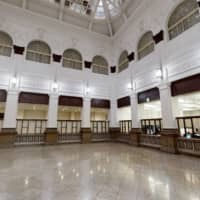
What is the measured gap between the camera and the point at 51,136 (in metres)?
10.2

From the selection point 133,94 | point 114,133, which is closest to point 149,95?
point 133,94

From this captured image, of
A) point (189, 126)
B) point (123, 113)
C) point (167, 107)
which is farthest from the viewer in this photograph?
point (123, 113)

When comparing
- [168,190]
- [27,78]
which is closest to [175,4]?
[168,190]

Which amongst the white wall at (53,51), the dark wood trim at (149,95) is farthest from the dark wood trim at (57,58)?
the dark wood trim at (149,95)

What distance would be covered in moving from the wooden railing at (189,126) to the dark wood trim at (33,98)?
8924mm

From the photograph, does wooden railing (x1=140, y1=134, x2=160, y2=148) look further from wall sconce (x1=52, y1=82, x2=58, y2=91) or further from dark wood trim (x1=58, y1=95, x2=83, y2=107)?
wall sconce (x1=52, y1=82, x2=58, y2=91)

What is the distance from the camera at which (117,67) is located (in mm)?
13148

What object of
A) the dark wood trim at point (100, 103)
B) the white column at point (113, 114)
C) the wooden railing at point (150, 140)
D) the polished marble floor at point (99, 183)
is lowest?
the polished marble floor at point (99, 183)

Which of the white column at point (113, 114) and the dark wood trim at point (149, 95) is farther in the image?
the white column at point (113, 114)

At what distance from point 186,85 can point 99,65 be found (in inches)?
316

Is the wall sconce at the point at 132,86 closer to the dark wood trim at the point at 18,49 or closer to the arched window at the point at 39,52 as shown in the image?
the arched window at the point at 39,52

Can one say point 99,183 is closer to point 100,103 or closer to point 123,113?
point 100,103

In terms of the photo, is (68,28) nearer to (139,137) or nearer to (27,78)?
(27,78)

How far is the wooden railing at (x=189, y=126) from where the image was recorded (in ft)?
22.7
